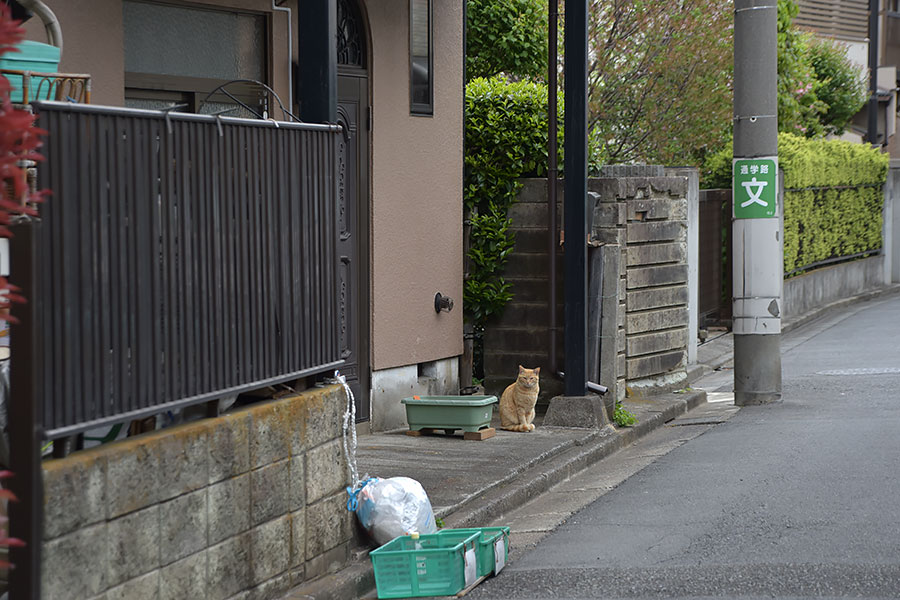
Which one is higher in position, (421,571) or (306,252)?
(306,252)

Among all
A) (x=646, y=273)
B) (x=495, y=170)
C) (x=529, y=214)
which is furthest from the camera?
(x=646, y=273)

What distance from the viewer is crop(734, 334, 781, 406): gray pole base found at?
1259 cm

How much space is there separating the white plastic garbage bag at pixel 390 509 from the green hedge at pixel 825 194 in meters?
14.1

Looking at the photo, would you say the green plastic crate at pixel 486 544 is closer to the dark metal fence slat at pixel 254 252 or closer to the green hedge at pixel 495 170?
the dark metal fence slat at pixel 254 252

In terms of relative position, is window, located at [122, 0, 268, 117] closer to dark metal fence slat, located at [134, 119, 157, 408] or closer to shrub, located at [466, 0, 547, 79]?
dark metal fence slat, located at [134, 119, 157, 408]

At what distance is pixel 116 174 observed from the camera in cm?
464

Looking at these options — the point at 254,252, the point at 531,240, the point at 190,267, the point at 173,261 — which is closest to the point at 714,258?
the point at 531,240

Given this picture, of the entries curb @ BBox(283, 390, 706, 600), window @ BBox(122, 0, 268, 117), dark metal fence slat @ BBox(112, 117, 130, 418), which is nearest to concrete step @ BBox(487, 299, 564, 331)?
curb @ BBox(283, 390, 706, 600)

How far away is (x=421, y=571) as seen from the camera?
5977 millimetres

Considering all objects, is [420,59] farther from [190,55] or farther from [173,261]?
[173,261]

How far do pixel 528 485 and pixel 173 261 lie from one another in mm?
3934

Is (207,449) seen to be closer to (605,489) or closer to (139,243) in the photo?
(139,243)

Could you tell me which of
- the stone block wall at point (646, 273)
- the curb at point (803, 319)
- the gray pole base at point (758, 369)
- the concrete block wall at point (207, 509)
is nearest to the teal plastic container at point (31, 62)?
the concrete block wall at point (207, 509)

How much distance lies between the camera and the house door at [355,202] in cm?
977
